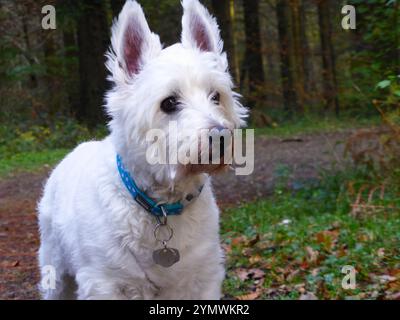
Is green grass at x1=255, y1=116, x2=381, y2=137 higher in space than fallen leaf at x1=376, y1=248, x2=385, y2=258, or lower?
higher

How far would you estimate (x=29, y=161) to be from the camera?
14.6 m

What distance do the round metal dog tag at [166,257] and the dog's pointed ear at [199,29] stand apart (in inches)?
50.0

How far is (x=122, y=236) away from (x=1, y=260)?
12.6 ft

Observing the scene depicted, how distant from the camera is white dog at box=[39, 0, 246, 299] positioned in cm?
372

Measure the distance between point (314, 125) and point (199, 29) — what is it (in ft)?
46.0

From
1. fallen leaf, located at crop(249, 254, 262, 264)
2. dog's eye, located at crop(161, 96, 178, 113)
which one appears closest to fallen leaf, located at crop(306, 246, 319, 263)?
fallen leaf, located at crop(249, 254, 262, 264)

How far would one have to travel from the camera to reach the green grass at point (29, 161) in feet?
44.6

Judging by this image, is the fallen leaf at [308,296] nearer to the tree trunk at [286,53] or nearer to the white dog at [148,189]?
the white dog at [148,189]

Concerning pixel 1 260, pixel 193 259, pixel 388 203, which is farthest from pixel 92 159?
pixel 388 203

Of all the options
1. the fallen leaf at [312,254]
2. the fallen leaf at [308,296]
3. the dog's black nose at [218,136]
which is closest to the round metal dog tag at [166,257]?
the dog's black nose at [218,136]

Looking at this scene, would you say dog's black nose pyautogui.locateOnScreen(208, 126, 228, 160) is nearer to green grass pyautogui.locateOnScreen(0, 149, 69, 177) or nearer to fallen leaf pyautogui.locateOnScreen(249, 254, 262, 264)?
fallen leaf pyautogui.locateOnScreen(249, 254, 262, 264)

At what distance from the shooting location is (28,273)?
21.6ft

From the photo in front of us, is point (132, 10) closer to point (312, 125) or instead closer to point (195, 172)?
point (195, 172)
